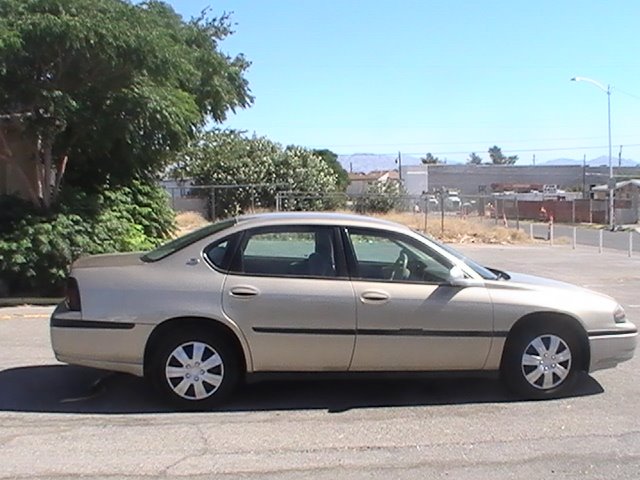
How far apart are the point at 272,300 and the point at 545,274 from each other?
13.3 meters

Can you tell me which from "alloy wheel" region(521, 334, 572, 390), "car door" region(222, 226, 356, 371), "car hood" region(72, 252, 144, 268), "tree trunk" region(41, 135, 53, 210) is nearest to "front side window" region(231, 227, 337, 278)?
"car door" region(222, 226, 356, 371)

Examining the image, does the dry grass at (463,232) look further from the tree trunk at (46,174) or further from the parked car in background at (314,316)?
the parked car in background at (314,316)

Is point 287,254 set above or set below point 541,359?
above

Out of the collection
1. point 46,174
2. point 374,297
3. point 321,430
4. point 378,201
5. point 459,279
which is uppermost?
point 46,174

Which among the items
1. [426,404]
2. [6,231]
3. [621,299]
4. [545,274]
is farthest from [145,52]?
[545,274]

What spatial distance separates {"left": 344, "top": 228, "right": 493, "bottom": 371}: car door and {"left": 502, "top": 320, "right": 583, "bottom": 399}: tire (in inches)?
10.2

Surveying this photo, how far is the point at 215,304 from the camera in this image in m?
5.51

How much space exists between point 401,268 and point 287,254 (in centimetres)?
99

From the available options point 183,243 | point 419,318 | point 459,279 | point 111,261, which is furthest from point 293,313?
point 111,261

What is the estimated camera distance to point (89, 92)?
39.9ft

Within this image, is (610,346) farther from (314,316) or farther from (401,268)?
(314,316)

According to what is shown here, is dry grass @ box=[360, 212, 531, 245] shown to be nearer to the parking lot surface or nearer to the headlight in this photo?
the parking lot surface

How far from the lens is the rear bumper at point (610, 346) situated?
19.3 feet

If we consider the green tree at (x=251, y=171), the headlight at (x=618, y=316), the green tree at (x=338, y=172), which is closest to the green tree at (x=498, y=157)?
the green tree at (x=338, y=172)
